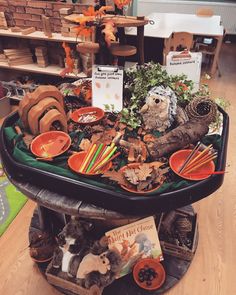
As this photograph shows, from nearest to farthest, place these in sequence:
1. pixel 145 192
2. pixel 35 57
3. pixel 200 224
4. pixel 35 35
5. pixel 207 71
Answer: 1. pixel 145 192
2. pixel 200 224
3. pixel 35 35
4. pixel 35 57
5. pixel 207 71

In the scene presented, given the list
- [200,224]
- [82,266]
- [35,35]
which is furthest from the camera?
[35,35]

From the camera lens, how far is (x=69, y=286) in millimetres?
1364

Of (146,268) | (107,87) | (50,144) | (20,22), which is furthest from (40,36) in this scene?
(146,268)

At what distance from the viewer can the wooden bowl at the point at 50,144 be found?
3.92ft

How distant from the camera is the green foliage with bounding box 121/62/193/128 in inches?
55.1

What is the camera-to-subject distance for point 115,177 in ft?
3.40

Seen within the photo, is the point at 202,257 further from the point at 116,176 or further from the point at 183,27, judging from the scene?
the point at 183,27

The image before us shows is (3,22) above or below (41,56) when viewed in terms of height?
above

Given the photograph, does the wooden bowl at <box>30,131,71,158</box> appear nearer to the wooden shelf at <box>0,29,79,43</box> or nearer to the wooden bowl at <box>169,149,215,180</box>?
the wooden bowl at <box>169,149,215,180</box>

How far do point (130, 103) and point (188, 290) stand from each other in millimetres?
1037

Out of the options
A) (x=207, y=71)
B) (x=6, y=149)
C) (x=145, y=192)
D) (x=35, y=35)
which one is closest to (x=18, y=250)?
(x=6, y=149)

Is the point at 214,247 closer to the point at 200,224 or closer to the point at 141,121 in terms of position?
the point at 200,224

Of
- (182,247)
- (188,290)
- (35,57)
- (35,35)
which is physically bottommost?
(188,290)

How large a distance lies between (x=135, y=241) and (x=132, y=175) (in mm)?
475
